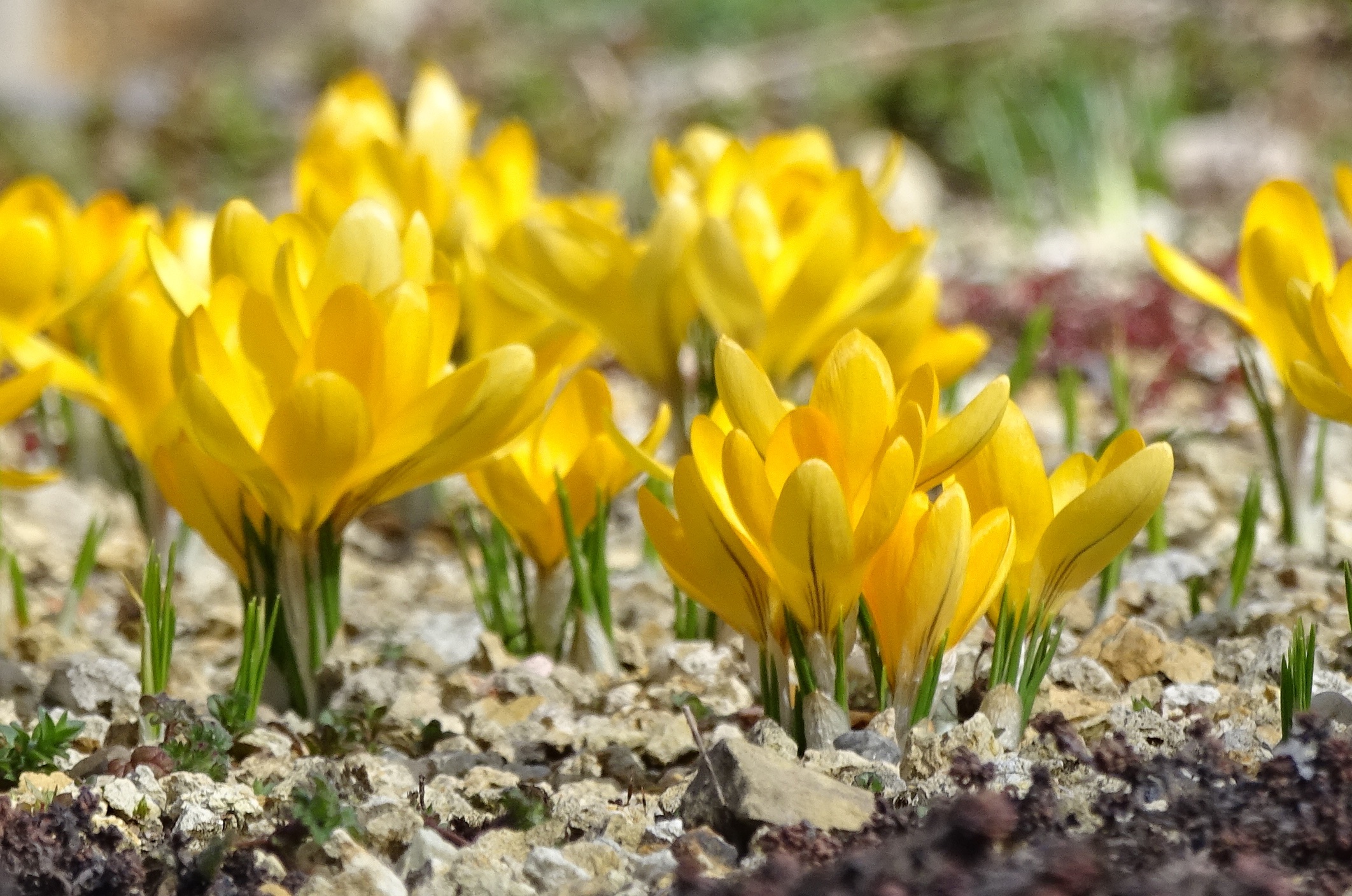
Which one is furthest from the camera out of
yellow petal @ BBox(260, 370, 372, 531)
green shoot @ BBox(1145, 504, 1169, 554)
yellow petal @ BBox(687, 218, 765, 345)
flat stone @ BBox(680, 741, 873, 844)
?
green shoot @ BBox(1145, 504, 1169, 554)

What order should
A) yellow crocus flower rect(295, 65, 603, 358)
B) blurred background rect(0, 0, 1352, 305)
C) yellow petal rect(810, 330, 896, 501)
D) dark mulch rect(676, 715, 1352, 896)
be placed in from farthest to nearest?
blurred background rect(0, 0, 1352, 305), yellow crocus flower rect(295, 65, 603, 358), yellow petal rect(810, 330, 896, 501), dark mulch rect(676, 715, 1352, 896)

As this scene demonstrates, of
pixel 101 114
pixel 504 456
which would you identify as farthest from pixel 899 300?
pixel 101 114

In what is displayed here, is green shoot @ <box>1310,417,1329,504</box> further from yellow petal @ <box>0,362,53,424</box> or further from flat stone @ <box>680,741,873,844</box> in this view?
yellow petal @ <box>0,362,53,424</box>

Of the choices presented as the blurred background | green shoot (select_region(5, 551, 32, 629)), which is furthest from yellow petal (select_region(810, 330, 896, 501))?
the blurred background

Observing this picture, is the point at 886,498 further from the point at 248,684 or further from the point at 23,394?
the point at 23,394

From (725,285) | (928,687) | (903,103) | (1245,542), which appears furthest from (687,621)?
(903,103)

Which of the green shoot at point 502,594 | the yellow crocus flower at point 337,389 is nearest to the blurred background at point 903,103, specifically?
the green shoot at point 502,594

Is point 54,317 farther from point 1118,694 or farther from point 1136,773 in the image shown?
point 1136,773
